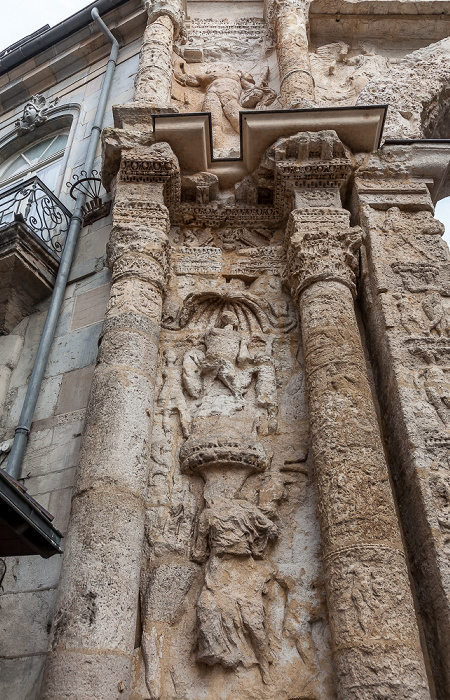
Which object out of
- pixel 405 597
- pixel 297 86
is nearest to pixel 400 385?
pixel 405 597

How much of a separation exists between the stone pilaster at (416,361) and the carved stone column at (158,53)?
2532mm

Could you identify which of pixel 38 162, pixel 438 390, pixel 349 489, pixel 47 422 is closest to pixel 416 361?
pixel 438 390

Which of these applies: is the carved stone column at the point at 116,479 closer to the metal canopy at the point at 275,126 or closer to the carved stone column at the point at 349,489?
the metal canopy at the point at 275,126

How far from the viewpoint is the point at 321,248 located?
15.5 ft

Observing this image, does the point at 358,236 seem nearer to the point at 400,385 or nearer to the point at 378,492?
the point at 400,385

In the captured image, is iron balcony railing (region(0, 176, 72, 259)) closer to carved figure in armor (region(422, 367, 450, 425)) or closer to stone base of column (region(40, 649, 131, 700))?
carved figure in armor (region(422, 367, 450, 425))

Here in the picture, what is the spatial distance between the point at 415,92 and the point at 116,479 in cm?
545

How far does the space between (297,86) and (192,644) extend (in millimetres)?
5505

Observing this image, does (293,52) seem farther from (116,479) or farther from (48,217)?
(116,479)

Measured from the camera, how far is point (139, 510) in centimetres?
367

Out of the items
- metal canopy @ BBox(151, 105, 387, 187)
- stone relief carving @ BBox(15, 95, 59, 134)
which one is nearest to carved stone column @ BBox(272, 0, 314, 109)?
metal canopy @ BBox(151, 105, 387, 187)

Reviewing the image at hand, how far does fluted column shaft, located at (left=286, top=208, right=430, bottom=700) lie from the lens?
9.73 ft

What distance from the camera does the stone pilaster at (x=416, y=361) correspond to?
334cm

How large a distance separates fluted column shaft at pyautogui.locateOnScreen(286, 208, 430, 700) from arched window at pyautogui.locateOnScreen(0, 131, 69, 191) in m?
4.92
